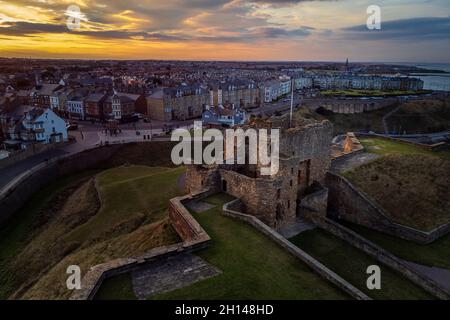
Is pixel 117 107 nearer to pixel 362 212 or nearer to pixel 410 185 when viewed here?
pixel 362 212

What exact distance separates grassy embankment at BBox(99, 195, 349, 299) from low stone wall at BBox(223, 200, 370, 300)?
243 millimetres

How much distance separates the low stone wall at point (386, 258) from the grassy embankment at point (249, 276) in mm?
8023

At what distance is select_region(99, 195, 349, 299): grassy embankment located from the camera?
1259cm

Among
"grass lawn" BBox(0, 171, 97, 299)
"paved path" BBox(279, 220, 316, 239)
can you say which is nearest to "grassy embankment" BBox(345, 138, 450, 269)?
"paved path" BBox(279, 220, 316, 239)

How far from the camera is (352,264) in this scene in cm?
2070

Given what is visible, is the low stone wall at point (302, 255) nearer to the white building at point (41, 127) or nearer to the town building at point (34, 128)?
the white building at point (41, 127)

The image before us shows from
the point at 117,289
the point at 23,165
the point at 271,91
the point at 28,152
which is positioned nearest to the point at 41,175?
the point at 23,165

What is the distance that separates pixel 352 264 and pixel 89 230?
19.2 meters

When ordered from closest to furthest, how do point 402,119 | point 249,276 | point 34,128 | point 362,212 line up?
point 249,276 → point 362,212 → point 34,128 → point 402,119

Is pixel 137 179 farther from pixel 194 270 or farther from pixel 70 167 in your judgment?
pixel 194 270

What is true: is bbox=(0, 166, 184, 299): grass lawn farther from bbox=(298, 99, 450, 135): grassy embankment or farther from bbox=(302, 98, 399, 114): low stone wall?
bbox=(302, 98, 399, 114): low stone wall

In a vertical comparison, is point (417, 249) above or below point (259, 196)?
below

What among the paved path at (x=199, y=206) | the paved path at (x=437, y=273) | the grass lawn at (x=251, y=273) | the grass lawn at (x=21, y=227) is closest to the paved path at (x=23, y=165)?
the grass lawn at (x=21, y=227)
